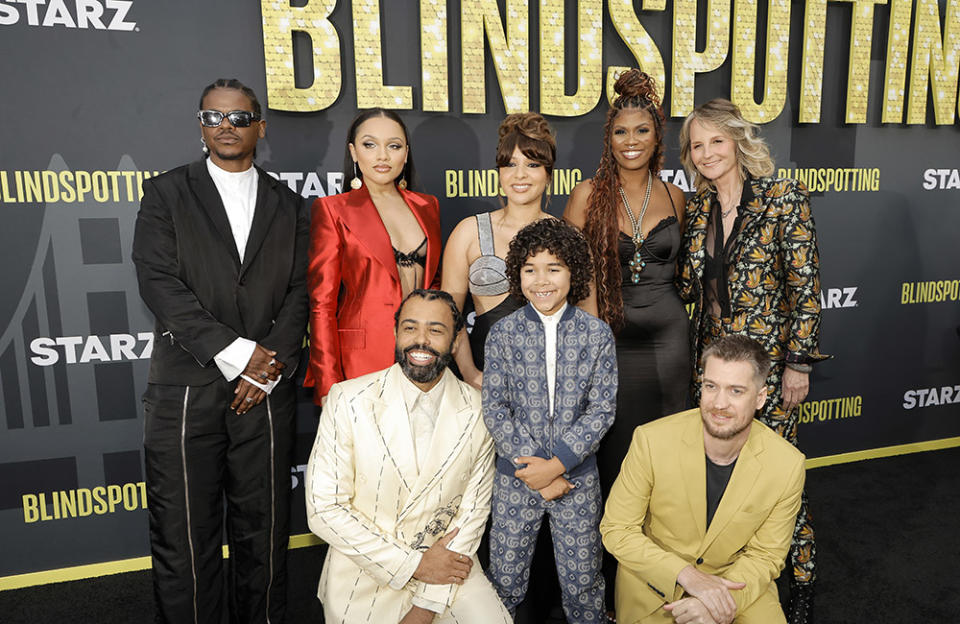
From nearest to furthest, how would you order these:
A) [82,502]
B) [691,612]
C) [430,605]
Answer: [691,612], [430,605], [82,502]

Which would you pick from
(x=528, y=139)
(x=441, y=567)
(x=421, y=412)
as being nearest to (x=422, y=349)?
(x=421, y=412)

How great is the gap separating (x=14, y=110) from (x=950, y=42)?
5.59 metres

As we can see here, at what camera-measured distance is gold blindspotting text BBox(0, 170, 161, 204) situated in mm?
3137

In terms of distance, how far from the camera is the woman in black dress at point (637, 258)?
2814 mm

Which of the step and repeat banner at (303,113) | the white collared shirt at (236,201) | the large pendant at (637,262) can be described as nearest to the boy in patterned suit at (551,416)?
the large pendant at (637,262)

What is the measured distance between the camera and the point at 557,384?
2400 mm

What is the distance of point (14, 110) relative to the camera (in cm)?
309

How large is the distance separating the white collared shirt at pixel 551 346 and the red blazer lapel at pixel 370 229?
0.66m

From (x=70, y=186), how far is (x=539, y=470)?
2.65 meters

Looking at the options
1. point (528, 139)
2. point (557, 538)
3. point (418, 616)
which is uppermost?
point (528, 139)

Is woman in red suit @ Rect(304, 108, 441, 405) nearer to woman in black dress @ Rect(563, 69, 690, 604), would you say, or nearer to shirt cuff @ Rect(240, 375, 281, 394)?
shirt cuff @ Rect(240, 375, 281, 394)

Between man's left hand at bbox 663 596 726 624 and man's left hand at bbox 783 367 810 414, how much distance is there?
1.05 metres

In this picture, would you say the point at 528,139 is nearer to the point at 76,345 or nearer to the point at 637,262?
the point at 637,262

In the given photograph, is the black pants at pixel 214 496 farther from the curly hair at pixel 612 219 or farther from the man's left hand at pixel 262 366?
the curly hair at pixel 612 219
